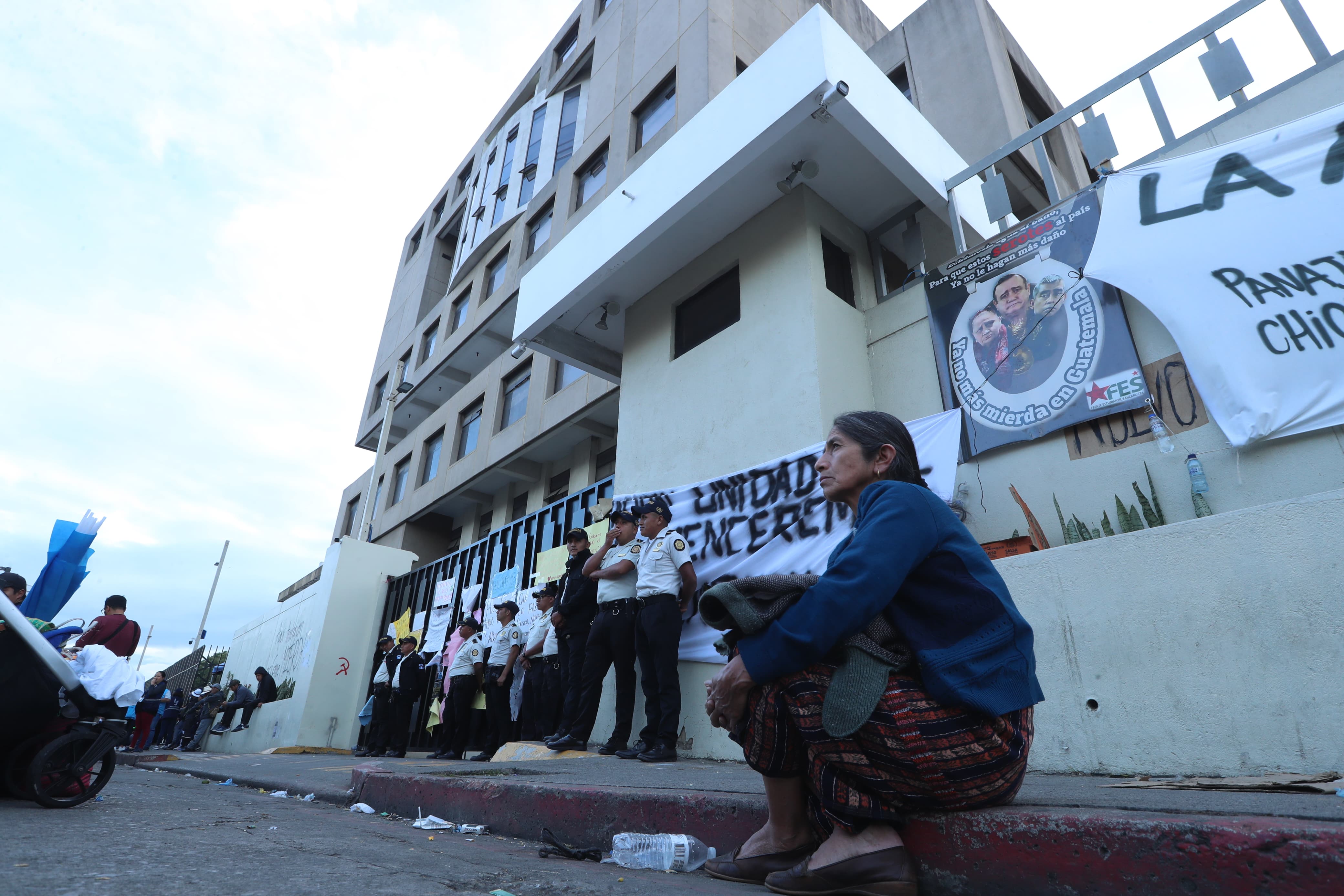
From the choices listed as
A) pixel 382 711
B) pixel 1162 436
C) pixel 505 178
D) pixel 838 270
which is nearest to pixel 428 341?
pixel 505 178

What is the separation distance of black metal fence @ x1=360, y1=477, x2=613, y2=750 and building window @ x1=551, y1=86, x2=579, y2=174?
930 centimetres

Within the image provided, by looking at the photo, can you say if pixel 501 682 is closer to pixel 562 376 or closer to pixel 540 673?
pixel 540 673

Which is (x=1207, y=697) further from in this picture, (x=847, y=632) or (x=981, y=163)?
(x=981, y=163)

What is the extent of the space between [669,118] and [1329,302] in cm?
1093

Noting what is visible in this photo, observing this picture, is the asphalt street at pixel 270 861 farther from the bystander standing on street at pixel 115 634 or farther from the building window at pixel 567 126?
the building window at pixel 567 126

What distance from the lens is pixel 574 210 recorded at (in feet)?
50.1

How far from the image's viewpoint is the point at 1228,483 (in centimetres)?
423

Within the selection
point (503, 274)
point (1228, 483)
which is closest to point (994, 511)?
point (1228, 483)

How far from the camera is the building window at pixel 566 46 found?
18.7 meters

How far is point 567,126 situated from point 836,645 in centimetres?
1728

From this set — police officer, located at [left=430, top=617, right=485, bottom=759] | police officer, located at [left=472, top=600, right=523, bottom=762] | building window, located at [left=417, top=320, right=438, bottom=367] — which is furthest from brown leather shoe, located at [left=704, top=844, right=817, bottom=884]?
building window, located at [left=417, top=320, right=438, bottom=367]

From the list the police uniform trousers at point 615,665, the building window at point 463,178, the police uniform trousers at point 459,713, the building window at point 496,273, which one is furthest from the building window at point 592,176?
the police uniform trousers at point 615,665

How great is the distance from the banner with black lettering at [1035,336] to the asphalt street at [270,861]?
4382 millimetres

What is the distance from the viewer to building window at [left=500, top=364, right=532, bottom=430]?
1513cm
